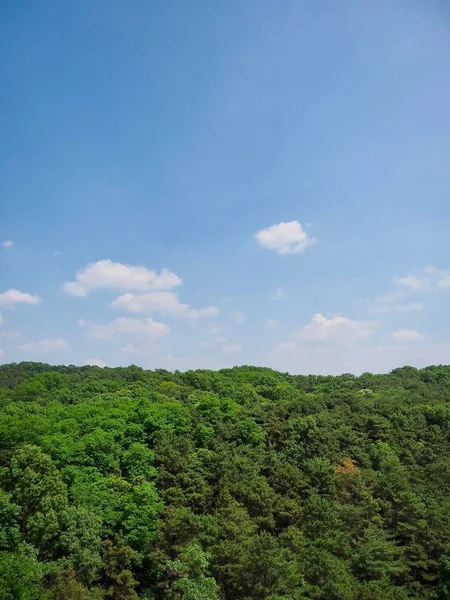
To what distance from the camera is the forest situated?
2327 centimetres

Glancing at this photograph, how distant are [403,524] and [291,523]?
734 cm

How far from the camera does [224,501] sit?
98.2 feet

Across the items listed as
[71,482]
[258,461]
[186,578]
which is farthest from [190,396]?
[186,578]

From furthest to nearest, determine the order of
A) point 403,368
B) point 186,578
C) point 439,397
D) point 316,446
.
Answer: point 403,368 → point 439,397 → point 316,446 → point 186,578

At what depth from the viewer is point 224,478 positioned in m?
33.2

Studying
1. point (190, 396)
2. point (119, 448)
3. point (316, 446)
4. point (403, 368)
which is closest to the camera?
point (119, 448)

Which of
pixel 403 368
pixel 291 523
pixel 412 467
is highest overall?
pixel 403 368

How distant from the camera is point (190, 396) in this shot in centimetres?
5244

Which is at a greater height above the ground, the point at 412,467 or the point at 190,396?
the point at 190,396

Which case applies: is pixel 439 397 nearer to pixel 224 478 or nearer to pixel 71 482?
pixel 224 478

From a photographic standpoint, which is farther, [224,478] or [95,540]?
[224,478]

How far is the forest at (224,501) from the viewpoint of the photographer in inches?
916

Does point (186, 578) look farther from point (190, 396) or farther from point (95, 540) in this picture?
point (190, 396)

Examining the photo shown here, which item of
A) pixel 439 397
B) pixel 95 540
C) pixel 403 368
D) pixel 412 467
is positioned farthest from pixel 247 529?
pixel 403 368
